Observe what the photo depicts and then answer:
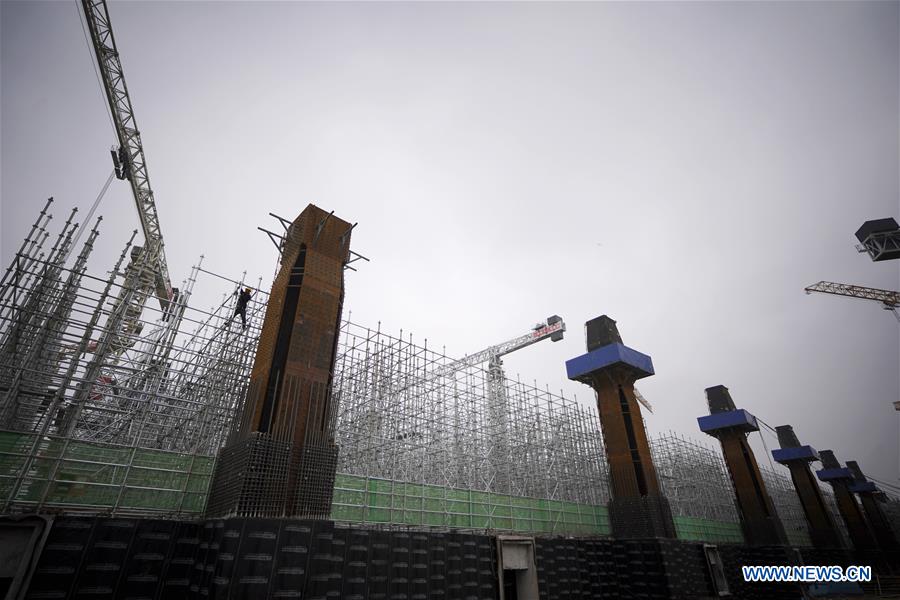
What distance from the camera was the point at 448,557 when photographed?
1293 centimetres

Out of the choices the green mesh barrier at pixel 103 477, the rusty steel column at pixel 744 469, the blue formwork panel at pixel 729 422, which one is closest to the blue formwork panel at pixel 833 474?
the rusty steel column at pixel 744 469

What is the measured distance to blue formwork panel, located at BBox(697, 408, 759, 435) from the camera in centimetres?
3147

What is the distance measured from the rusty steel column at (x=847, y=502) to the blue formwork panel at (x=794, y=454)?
40.7 feet

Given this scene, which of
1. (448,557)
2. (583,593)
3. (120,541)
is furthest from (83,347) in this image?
(583,593)

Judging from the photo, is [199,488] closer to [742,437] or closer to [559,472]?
[559,472]

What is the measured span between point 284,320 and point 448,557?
337 inches

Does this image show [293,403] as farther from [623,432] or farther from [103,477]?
[623,432]

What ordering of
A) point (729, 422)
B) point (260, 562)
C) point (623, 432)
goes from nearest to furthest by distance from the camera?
point (260, 562) < point (623, 432) < point (729, 422)

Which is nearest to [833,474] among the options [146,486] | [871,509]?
[871,509]

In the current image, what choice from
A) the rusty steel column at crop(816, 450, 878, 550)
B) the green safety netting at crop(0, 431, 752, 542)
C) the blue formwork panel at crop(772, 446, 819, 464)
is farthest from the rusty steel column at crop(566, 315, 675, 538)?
the rusty steel column at crop(816, 450, 878, 550)

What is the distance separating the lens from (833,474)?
46562mm

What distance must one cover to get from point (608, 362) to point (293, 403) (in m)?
17.5

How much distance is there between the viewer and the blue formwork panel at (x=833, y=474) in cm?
4622

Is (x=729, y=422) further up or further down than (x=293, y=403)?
further up
